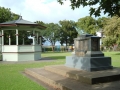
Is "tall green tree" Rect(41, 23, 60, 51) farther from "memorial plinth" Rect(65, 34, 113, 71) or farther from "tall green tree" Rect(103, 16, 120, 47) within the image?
"memorial plinth" Rect(65, 34, 113, 71)

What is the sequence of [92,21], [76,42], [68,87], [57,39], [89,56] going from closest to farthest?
[68,87]
[89,56]
[76,42]
[92,21]
[57,39]

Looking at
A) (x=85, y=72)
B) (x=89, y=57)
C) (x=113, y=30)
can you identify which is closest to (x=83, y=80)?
(x=85, y=72)

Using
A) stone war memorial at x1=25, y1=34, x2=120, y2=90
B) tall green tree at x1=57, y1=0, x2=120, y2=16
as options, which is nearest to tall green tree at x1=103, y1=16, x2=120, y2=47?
stone war memorial at x1=25, y1=34, x2=120, y2=90

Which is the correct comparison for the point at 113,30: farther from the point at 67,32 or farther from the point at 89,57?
the point at 67,32

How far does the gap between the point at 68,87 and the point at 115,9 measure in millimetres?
3369

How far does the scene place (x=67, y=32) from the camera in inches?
2950

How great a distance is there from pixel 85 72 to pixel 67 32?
66870 mm

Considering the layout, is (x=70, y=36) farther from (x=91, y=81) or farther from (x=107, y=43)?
(x=91, y=81)

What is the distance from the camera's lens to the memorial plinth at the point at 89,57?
9.02 m

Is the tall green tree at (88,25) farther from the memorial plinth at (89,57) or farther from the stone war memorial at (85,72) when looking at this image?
the stone war memorial at (85,72)

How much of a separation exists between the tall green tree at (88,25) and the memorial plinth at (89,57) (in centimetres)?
5150

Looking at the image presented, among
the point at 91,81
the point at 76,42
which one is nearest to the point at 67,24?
the point at 76,42

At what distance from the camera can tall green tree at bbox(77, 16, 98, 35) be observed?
209 feet

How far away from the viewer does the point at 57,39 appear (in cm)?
7531
